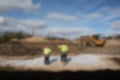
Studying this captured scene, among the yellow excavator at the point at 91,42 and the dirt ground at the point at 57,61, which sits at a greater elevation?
the yellow excavator at the point at 91,42

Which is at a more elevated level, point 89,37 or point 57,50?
point 89,37

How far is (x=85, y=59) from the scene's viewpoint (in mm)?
23703

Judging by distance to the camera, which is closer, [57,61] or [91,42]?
[57,61]

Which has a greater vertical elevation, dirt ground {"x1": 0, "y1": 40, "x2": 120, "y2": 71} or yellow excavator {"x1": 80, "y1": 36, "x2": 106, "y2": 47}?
yellow excavator {"x1": 80, "y1": 36, "x2": 106, "y2": 47}

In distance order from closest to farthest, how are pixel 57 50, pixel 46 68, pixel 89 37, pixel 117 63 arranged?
pixel 46 68 < pixel 117 63 < pixel 57 50 < pixel 89 37

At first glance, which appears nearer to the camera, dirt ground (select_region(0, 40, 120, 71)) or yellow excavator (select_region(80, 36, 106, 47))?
dirt ground (select_region(0, 40, 120, 71))

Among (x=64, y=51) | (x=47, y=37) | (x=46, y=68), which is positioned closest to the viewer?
(x=46, y=68)

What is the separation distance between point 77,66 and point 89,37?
2086 cm

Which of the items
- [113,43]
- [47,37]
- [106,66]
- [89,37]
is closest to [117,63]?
[106,66]

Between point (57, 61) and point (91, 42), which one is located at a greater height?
point (91, 42)

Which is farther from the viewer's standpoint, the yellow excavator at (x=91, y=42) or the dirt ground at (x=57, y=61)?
the yellow excavator at (x=91, y=42)
